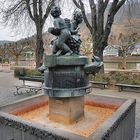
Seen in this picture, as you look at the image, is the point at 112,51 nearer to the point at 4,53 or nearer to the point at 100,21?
the point at 4,53

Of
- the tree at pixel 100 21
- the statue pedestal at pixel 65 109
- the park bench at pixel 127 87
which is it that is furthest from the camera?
the tree at pixel 100 21

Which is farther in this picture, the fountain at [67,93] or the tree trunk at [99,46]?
the tree trunk at [99,46]

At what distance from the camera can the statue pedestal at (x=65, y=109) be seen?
5343mm

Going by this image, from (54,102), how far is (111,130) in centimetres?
174

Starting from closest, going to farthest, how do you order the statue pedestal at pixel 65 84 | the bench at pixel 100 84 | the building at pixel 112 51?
the statue pedestal at pixel 65 84, the bench at pixel 100 84, the building at pixel 112 51

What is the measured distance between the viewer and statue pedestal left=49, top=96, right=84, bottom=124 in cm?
534

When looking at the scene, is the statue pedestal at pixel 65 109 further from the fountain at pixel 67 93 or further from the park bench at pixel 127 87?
the park bench at pixel 127 87

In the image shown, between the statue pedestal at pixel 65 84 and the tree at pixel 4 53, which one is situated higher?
the tree at pixel 4 53

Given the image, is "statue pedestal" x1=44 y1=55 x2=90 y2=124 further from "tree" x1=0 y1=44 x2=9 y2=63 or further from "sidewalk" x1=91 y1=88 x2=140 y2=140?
"tree" x1=0 y1=44 x2=9 y2=63

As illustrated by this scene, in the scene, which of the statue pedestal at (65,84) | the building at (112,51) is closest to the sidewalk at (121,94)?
the statue pedestal at (65,84)

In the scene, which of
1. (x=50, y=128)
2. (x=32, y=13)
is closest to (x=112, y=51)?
(x=32, y=13)

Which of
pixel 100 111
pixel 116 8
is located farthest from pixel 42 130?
pixel 116 8

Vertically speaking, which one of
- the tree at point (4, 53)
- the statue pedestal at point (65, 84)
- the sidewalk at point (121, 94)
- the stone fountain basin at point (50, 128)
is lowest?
the sidewalk at point (121, 94)

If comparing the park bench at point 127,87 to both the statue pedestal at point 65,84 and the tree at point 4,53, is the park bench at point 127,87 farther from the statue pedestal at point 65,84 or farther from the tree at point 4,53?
the tree at point 4,53
